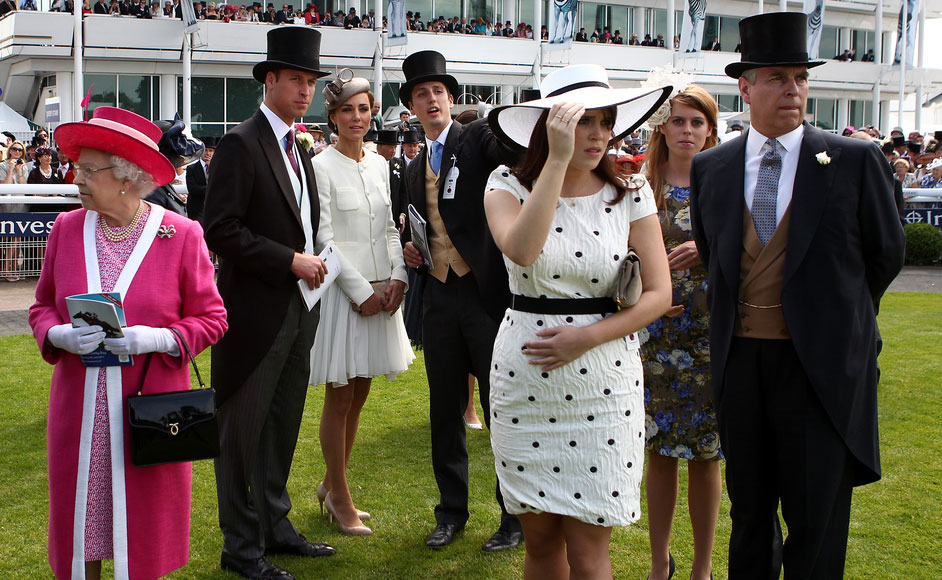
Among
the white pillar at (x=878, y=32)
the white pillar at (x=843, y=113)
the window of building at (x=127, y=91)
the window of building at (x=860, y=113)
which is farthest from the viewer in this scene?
the window of building at (x=860, y=113)

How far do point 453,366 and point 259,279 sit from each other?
110 cm

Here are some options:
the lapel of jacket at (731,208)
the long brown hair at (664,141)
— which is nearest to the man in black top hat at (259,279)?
the long brown hair at (664,141)

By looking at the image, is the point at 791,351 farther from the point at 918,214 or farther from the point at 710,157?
the point at 918,214

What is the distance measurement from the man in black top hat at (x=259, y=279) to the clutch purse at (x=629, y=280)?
5.63ft

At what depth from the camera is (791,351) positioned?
3.18 meters

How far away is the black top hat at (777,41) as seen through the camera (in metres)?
3.22

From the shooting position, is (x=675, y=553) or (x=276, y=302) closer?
(x=276, y=302)

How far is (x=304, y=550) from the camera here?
447cm

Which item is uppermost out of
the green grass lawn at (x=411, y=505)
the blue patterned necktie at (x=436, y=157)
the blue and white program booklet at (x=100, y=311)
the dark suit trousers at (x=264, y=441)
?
the blue patterned necktie at (x=436, y=157)

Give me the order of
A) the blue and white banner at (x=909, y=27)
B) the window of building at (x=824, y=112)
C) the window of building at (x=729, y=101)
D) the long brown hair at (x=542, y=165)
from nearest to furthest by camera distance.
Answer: the long brown hair at (x=542, y=165) < the blue and white banner at (x=909, y=27) < the window of building at (x=729, y=101) < the window of building at (x=824, y=112)

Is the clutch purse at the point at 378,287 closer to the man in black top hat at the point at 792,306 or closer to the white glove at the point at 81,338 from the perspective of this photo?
the white glove at the point at 81,338

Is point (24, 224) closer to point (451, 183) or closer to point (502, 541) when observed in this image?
point (451, 183)

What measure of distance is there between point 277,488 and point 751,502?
88.2 inches

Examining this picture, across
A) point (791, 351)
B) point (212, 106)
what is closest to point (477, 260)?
point (791, 351)
